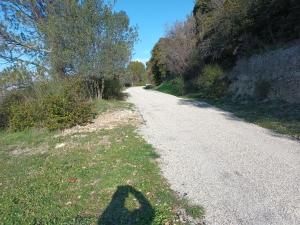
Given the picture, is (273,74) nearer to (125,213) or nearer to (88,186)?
(88,186)

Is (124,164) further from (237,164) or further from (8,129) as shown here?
(8,129)

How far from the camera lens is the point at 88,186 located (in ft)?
18.6

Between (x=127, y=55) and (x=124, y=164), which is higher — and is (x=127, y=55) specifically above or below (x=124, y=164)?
above

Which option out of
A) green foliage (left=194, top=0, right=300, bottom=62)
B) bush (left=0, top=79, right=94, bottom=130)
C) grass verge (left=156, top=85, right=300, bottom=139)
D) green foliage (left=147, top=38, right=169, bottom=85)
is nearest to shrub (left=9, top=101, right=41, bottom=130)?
bush (left=0, top=79, right=94, bottom=130)

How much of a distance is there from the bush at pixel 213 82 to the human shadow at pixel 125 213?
1615 cm

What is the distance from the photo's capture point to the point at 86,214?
457cm

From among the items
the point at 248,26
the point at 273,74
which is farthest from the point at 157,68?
the point at 273,74

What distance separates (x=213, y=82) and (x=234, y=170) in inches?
611

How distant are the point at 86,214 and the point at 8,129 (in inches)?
426

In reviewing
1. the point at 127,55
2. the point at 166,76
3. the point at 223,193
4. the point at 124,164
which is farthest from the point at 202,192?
the point at 166,76

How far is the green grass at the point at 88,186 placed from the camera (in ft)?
14.7

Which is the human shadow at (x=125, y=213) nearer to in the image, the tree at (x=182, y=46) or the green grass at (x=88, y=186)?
the green grass at (x=88, y=186)

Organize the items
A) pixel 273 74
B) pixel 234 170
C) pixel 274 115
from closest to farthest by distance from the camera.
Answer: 1. pixel 234 170
2. pixel 274 115
3. pixel 273 74

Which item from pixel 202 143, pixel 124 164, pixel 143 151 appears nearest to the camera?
pixel 124 164
